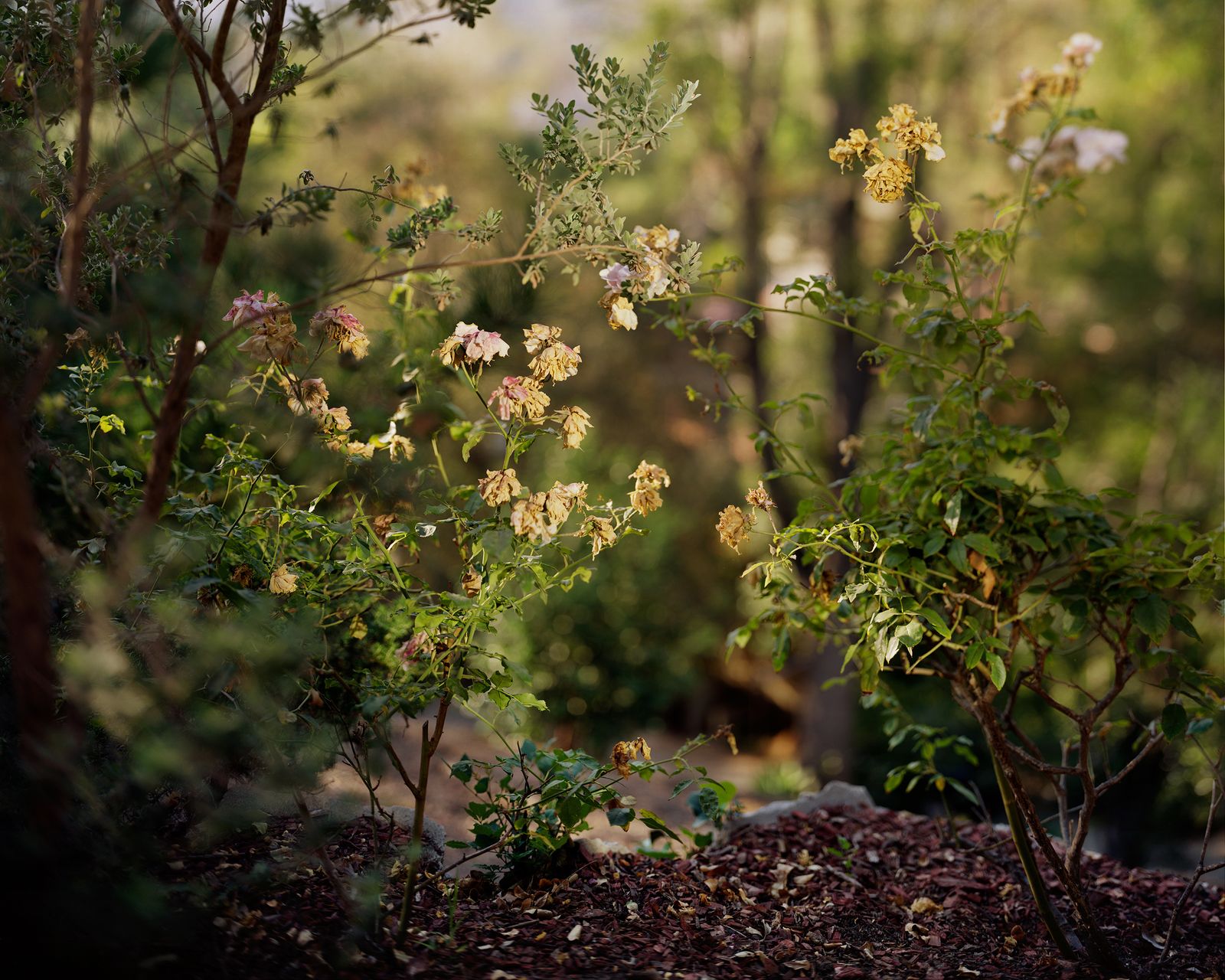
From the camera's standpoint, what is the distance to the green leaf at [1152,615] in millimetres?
1870

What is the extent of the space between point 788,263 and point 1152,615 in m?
4.76

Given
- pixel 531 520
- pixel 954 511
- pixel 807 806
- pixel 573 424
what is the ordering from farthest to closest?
pixel 807 806
pixel 954 511
pixel 573 424
pixel 531 520

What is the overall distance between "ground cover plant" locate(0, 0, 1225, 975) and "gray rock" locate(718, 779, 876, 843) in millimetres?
329

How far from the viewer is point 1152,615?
1897 millimetres

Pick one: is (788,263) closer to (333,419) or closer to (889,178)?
(889,178)

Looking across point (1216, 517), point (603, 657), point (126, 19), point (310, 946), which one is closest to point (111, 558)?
point (310, 946)

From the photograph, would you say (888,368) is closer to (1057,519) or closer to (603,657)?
(1057,519)

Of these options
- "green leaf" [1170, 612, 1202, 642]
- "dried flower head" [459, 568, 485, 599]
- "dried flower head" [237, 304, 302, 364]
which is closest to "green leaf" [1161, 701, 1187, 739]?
"green leaf" [1170, 612, 1202, 642]

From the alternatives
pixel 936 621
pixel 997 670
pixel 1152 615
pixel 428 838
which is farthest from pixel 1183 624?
pixel 428 838

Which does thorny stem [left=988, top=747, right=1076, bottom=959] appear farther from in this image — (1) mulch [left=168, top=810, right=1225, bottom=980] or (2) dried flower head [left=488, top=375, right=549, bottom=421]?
(2) dried flower head [left=488, top=375, right=549, bottom=421]

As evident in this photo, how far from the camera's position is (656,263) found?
1767 mm

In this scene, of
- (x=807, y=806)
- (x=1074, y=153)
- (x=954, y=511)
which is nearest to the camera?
(x=954, y=511)

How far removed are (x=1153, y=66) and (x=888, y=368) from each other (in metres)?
6.00

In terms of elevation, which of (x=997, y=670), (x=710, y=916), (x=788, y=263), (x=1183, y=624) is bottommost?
(x=710, y=916)
